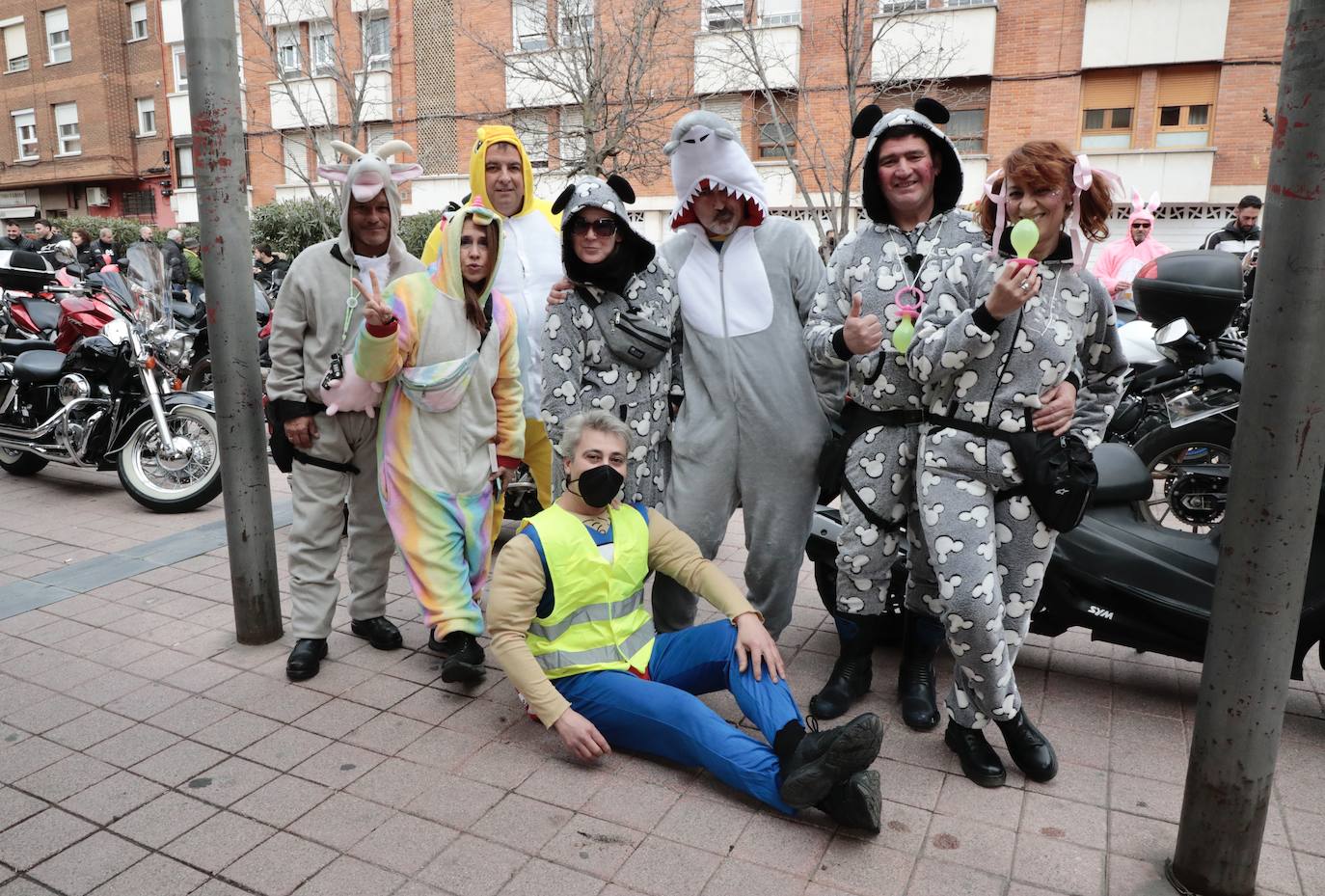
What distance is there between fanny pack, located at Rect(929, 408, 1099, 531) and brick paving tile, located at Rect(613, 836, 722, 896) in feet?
4.37

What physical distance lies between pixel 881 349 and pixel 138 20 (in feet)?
111

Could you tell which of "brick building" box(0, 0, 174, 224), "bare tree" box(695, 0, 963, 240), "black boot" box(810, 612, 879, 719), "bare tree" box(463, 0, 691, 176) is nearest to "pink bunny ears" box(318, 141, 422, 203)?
"black boot" box(810, 612, 879, 719)

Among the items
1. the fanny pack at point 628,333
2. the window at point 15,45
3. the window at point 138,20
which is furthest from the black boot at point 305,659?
the window at point 15,45

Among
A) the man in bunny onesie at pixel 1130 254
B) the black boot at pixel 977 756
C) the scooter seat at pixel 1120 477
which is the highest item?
the man in bunny onesie at pixel 1130 254

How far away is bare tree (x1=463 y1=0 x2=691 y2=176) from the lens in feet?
43.6

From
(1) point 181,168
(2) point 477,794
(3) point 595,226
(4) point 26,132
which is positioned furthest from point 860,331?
(4) point 26,132

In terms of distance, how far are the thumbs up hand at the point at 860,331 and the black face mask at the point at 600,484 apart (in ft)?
2.68

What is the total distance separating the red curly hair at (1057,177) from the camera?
104 inches

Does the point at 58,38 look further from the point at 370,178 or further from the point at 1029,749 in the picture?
the point at 1029,749

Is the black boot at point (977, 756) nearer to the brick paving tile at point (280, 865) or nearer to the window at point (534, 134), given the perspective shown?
the brick paving tile at point (280, 865)

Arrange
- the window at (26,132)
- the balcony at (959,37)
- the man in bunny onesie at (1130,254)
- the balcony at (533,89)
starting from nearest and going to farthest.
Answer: the man in bunny onesie at (1130,254) → the balcony at (533,89) → the balcony at (959,37) → the window at (26,132)

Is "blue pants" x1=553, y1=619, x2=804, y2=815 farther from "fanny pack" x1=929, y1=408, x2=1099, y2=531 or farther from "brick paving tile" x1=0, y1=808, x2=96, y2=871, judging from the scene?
"brick paving tile" x1=0, y1=808, x2=96, y2=871

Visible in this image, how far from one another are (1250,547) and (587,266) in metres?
2.19

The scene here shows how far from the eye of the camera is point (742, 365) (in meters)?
3.31
